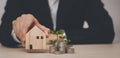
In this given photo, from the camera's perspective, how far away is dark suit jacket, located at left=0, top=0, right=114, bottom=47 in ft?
7.82

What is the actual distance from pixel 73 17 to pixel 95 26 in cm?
19

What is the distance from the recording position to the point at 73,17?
8.39ft

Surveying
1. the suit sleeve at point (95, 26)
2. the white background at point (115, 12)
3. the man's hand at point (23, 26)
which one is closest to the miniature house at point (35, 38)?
the man's hand at point (23, 26)

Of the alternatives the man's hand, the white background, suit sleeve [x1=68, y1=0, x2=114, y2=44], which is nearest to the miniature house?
the man's hand

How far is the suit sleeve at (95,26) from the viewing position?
2361 millimetres

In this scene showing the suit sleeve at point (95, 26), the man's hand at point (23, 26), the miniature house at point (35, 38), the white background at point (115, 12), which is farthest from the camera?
the white background at point (115, 12)

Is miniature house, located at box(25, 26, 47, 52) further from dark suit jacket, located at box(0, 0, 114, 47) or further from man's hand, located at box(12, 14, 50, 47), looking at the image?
dark suit jacket, located at box(0, 0, 114, 47)

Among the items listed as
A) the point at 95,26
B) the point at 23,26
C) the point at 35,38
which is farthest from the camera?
the point at 95,26

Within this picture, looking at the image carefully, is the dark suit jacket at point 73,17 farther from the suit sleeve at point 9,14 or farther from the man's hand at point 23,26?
the man's hand at point 23,26

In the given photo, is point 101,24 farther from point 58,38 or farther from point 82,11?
point 58,38

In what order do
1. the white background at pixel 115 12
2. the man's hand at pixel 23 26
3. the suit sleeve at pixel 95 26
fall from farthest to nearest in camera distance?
1. the white background at pixel 115 12
2. the suit sleeve at pixel 95 26
3. the man's hand at pixel 23 26

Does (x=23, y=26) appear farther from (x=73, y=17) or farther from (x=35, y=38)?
(x=73, y=17)

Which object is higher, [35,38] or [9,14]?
[9,14]

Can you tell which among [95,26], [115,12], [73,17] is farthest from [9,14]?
[115,12]
